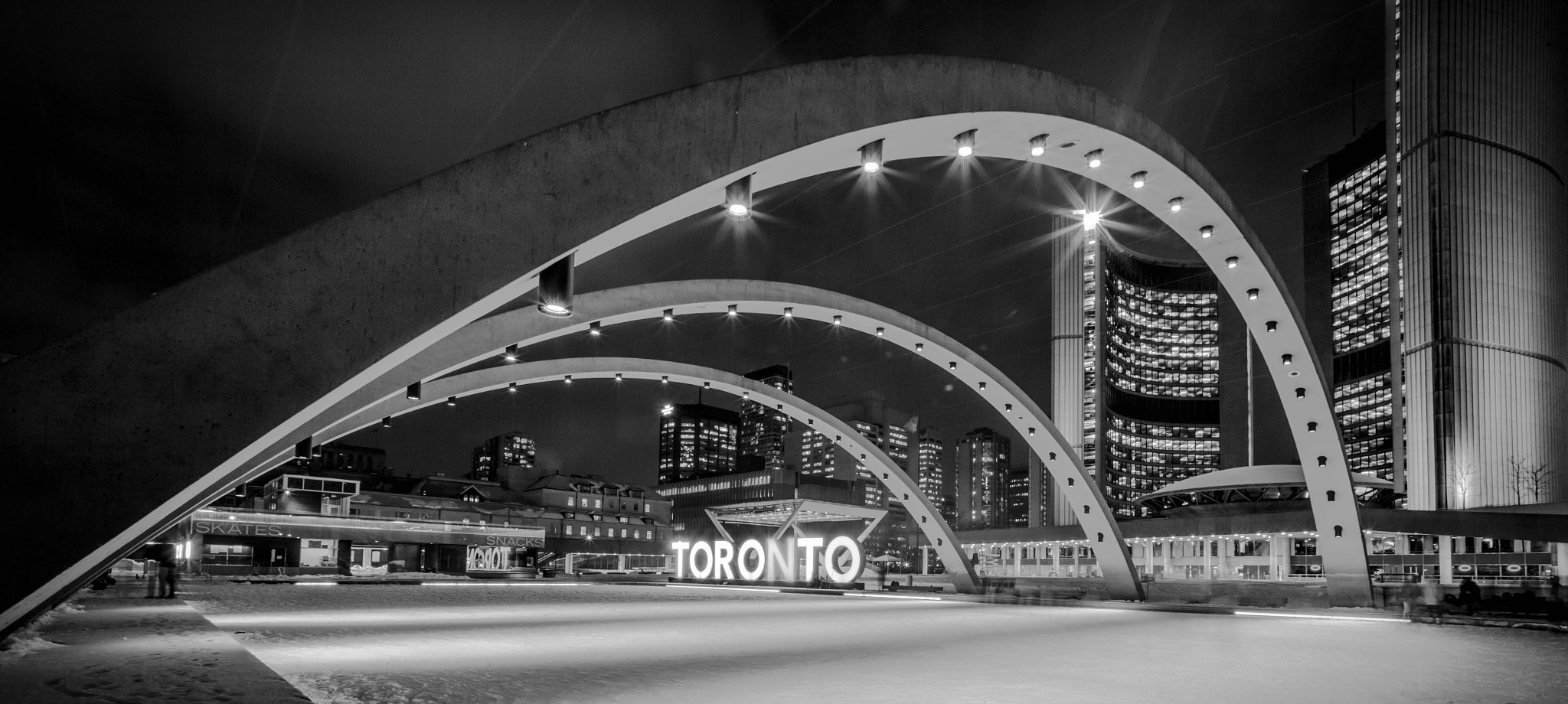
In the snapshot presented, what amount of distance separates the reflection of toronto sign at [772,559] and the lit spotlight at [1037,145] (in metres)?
27.1

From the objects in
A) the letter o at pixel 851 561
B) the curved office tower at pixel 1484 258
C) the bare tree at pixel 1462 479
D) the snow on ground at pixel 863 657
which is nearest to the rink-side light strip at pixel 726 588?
the letter o at pixel 851 561

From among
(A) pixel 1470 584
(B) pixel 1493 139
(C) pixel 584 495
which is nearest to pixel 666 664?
(A) pixel 1470 584

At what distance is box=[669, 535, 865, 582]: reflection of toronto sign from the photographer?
36438mm

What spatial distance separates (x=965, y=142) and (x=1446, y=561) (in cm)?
5430

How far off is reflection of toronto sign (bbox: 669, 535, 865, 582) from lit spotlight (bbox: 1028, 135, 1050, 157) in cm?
2715

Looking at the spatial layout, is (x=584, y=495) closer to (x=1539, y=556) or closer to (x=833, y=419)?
(x=833, y=419)

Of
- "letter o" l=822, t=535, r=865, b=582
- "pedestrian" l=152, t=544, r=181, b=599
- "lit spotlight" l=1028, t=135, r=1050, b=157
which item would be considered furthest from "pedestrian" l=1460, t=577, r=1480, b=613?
"pedestrian" l=152, t=544, r=181, b=599

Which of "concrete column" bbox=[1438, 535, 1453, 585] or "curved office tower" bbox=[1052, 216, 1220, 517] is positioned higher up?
"curved office tower" bbox=[1052, 216, 1220, 517]

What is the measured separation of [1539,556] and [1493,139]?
55.5m

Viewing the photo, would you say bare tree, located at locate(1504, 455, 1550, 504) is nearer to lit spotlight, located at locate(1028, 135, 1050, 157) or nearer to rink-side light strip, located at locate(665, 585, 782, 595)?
rink-side light strip, located at locate(665, 585, 782, 595)

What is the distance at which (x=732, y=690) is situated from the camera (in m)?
8.20

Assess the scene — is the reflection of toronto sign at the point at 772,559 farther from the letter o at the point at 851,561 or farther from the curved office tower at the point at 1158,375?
the curved office tower at the point at 1158,375

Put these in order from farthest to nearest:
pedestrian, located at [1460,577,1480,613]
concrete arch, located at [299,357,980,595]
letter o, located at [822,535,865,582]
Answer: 1. letter o, located at [822,535,865,582]
2. concrete arch, located at [299,357,980,595]
3. pedestrian, located at [1460,577,1480,613]

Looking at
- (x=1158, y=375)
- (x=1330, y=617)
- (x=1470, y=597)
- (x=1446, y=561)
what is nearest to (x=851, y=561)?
(x=1330, y=617)
